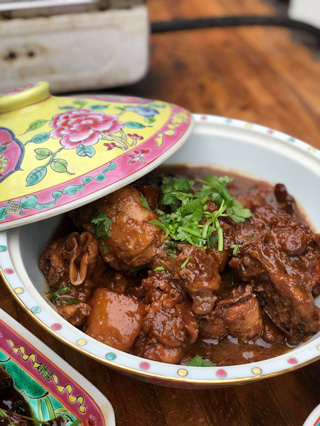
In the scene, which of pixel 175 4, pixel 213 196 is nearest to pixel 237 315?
pixel 213 196

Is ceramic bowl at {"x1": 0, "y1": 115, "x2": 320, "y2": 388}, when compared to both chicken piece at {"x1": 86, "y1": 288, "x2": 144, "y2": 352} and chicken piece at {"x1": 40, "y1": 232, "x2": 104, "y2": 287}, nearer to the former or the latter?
chicken piece at {"x1": 40, "y1": 232, "x2": 104, "y2": 287}

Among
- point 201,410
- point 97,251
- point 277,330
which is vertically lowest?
point 201,410

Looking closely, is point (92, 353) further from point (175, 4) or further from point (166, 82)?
point (175, 4)

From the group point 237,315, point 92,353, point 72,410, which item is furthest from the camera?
point 237,315

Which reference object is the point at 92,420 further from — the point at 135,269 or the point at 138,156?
the point at 138,156

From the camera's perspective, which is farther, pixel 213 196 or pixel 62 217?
pixel 62 217

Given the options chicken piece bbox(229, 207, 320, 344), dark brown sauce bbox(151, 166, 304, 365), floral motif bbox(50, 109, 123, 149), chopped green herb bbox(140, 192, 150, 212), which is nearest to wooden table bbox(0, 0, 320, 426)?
dark brown sauce bbox(151, 166, 304, 365)
